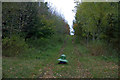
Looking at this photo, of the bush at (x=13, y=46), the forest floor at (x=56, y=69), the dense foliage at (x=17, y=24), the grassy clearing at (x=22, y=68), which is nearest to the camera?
the grassy clearing at (x=22, y=68)

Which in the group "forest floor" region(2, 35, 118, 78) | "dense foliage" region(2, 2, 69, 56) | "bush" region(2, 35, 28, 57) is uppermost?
"dense foliage" region(2, 2, 69, 56)

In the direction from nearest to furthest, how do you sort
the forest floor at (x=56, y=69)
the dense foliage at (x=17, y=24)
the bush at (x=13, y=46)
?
the forest floor at (x=56, y=69)
the bush at (x=13, y=46)
the dense foliage at (x=17, y=24)

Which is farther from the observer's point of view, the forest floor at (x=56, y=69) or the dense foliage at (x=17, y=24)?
the dense foliage at (x=17, y=24)

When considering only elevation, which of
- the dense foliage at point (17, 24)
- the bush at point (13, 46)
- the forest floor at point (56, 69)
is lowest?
the forest floor at point (56, 69)

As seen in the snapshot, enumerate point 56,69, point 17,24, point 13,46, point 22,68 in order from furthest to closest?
point 17,24 → point 13,46 → point 56,69 → point 22,68

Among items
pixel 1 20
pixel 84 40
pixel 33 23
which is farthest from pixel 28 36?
pixel 84 40

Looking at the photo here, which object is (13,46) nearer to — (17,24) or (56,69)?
(17,24)

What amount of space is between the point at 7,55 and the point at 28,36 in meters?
6.81

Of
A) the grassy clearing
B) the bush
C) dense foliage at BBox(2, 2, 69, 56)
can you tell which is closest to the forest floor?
the grassy clearing

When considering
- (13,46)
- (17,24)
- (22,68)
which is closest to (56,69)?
(22,68)

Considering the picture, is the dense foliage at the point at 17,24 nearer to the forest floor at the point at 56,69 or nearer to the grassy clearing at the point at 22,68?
the grassy clearing at the point at 22,68

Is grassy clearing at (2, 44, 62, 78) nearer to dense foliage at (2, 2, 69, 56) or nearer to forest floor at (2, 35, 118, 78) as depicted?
forest floor at (2, 35, 118, 78)

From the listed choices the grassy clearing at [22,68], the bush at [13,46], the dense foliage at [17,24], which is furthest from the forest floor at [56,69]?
the dense foliage at [17,24]

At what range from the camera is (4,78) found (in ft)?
21.8
